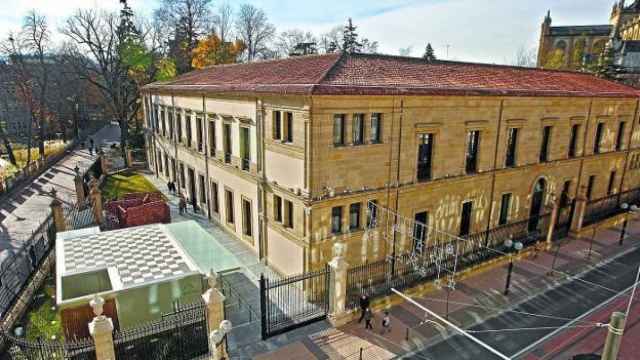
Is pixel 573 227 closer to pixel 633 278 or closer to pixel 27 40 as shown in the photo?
pixel 633 278

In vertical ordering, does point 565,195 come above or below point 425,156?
below

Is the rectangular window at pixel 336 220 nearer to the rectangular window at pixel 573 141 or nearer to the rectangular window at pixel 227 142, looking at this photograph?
the rectangular window at pixel 227 142

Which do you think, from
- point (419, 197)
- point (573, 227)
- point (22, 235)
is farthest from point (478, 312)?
point (22, 235)

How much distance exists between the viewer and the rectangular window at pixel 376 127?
15508mm

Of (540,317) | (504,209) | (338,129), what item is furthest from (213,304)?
(504,209)

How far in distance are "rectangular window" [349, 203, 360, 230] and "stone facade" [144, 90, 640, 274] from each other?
13 cm

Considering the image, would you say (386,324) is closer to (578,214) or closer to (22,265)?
(22,265)

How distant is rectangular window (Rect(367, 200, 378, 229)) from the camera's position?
53.0ft

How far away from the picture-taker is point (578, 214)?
22484mm

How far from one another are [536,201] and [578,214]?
236 cm

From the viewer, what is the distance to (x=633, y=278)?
18469 millimetres

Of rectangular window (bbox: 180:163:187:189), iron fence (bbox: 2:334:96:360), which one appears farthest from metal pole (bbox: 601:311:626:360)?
rectangular window (bbox: 180:163:187:189)

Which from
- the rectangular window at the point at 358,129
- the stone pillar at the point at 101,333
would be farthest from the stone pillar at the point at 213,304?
the rectangular window at the point at 358,129

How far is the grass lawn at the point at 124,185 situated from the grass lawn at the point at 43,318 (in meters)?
14.3
